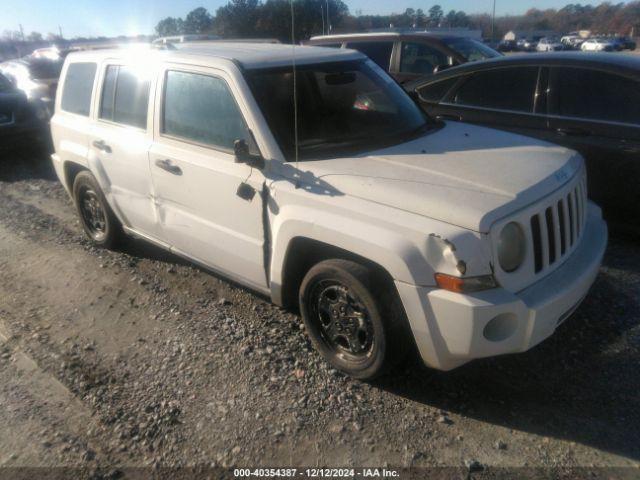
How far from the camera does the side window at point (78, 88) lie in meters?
4.93

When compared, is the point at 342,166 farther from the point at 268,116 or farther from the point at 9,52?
the point at 9,52

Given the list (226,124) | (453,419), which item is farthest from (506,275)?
(226,124)

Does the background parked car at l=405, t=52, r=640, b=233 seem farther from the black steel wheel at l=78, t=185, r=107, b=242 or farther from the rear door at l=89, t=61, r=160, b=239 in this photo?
the black steel wheel at l=78, t=185, r=107, b=242

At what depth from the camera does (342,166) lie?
10.6 ft

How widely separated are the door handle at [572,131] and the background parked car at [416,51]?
162 inches

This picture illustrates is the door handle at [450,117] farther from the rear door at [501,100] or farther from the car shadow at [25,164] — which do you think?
the car shadow at [25,164]

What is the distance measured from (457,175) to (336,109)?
110 cm

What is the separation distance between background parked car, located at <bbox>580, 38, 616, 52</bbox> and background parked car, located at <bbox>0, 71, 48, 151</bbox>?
41.5m

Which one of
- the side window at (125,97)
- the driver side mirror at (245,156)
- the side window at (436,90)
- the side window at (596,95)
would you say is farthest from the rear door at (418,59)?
the driver side mirror at (245,156)

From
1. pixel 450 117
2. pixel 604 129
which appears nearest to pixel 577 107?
pixel 604 129

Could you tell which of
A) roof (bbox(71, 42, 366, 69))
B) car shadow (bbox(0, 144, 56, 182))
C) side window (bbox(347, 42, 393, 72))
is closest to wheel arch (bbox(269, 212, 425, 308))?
roof (bbox(71, 42, 366, 69))

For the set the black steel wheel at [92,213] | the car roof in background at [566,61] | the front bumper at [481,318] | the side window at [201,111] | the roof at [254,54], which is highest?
the roof at [254,54]

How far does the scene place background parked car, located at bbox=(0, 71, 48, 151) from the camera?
882 centimetres

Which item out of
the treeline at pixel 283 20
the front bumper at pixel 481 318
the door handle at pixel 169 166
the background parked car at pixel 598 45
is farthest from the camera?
the background parked car at pixel 598 45
